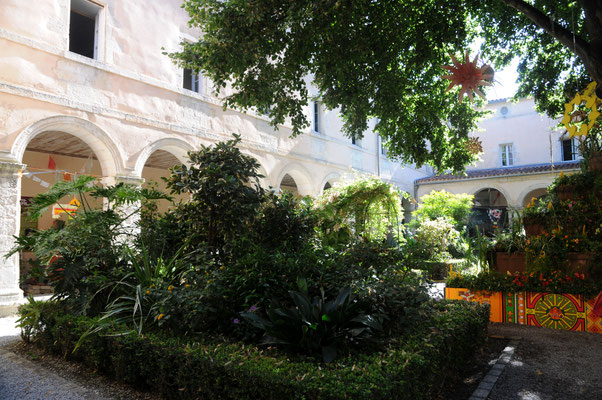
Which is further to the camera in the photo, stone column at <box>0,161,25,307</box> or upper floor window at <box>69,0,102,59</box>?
upper floor window at <box>69,0,102,59</box>

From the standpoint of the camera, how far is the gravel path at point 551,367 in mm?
3301

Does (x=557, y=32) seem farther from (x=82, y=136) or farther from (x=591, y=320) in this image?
(x=82, y=136)

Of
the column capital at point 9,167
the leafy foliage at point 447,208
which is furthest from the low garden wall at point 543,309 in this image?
the leafy foliage at point 447,208

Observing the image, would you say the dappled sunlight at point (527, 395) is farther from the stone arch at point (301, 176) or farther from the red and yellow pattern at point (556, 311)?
the stone arch at point (301, 176)

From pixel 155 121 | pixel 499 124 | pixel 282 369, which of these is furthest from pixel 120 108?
pixel 499 124

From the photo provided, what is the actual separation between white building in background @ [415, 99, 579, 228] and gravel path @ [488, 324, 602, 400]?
1503cm

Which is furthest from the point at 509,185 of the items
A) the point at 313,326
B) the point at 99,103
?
the point at 313,326


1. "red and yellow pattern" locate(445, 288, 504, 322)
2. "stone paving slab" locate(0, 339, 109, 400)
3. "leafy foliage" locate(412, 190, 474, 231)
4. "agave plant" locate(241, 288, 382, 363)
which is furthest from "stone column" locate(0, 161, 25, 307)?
"leafy foliage" locate(412, 190, 474, 231)

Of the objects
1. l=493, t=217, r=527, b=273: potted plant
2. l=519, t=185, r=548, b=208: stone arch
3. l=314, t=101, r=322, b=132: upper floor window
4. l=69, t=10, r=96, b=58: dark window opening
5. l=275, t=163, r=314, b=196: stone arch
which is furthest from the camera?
l=519, t=185, r=548, b=208: stone arch

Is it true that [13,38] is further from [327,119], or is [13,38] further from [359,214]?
[327,119]

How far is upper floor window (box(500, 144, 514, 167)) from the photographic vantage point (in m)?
22.8

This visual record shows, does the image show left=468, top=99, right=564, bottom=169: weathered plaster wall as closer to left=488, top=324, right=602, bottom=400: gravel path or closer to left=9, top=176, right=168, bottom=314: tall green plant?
left=488, top=324, right=602, bottom=400: gravel path

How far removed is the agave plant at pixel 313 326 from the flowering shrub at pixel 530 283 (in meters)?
3.03

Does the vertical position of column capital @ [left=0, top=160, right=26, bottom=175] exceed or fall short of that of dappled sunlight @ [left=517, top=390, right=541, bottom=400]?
it exceeds it
